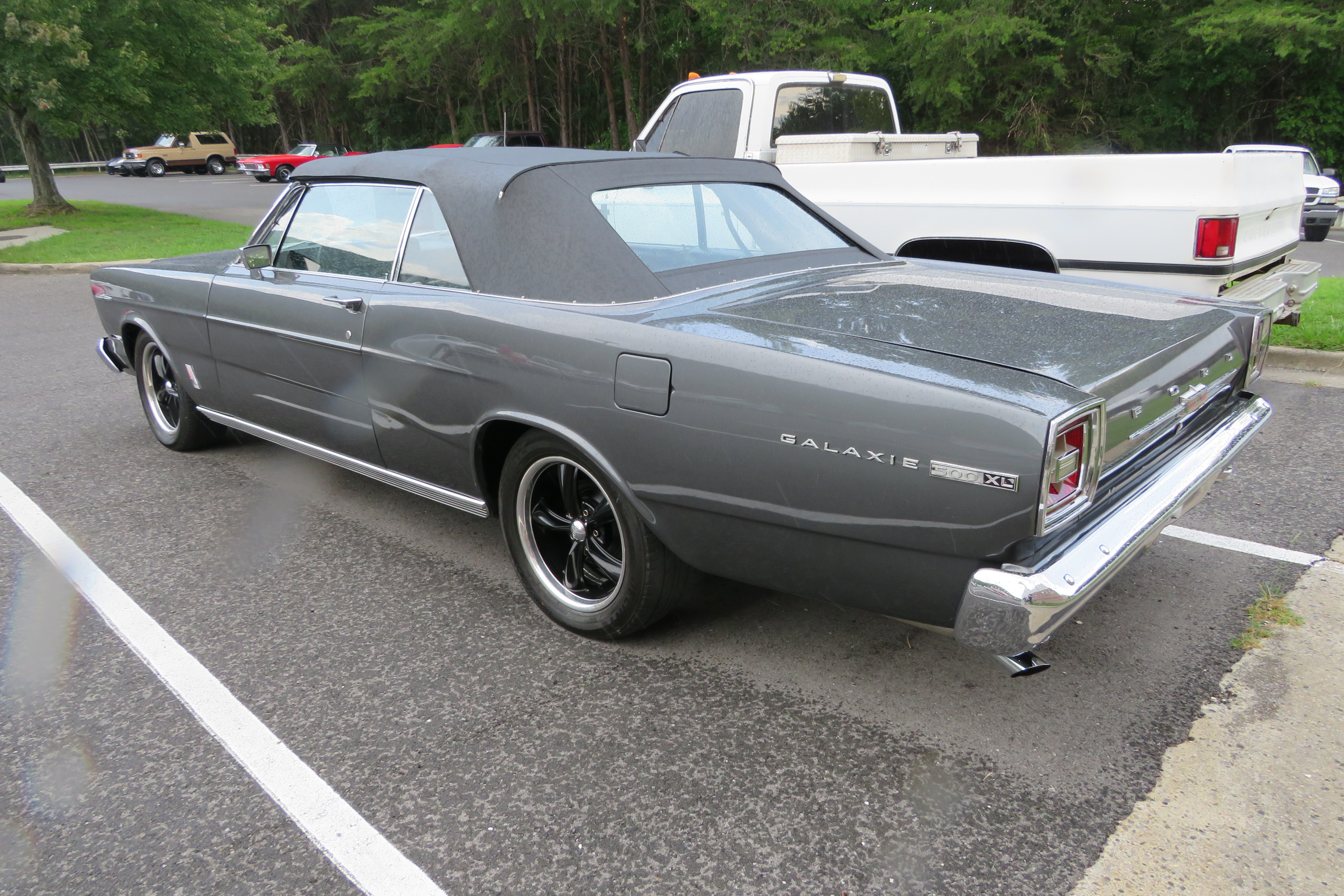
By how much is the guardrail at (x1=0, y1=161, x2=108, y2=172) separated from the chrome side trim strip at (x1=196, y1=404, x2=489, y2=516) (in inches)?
1977

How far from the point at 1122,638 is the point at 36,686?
337cm

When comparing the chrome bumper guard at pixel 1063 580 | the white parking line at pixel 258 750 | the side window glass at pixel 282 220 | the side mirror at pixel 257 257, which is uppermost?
the side window glass at pixel 282 220

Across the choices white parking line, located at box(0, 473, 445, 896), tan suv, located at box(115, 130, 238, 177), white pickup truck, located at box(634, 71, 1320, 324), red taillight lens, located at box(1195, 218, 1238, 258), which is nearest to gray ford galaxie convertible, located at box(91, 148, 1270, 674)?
white parking line, located at box(0, 473, 445, 896)

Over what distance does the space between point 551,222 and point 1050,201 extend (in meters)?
3.27

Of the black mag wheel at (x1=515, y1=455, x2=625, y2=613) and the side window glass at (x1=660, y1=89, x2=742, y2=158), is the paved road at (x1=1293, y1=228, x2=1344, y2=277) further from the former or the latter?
the black mag wheel at (x1=515, y1=455, x2=625, y2=613)

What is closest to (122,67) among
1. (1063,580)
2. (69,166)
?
(1063,580)

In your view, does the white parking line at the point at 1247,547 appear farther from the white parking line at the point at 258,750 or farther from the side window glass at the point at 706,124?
the side window glass at the point at 706,124

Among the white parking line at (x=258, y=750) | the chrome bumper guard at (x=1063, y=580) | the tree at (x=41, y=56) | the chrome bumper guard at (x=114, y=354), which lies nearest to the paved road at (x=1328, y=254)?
the chrome bumper guard at (x=1063, y=580)

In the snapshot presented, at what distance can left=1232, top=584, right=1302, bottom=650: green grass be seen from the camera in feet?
9.52

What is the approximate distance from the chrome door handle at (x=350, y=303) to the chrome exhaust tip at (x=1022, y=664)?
2445 mm

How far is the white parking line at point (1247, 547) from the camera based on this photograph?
341cm

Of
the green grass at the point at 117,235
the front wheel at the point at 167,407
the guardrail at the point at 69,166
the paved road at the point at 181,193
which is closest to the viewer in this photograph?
the front wheel at the point at 167,407

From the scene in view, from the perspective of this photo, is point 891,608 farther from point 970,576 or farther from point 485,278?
point 485,278

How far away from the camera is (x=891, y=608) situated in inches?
90.2
